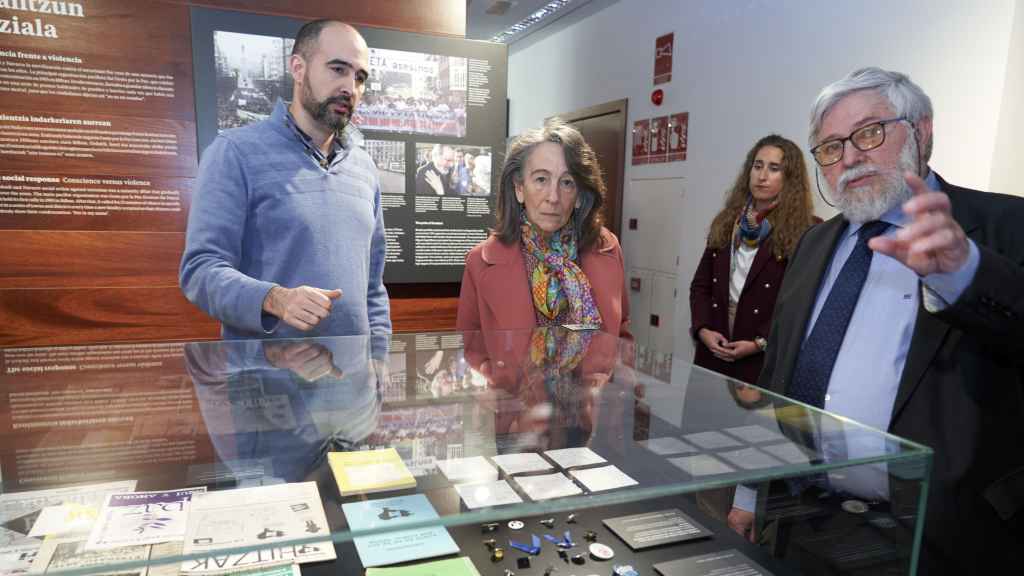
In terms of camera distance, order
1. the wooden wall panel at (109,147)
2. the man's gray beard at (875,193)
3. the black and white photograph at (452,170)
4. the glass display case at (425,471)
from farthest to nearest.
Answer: the black and white photograph at (452,170) < the wooden wall panel at (109,147) < the man's gray beard at (875,193) < the glass display case at (425,471)

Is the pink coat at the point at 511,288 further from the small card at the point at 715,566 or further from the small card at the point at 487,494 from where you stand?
the small card at the point at 487,494

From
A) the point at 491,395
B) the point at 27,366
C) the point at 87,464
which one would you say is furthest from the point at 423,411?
the point at 27,366

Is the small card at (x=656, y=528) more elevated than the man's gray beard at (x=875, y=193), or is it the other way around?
the man's gray beard at (x=875, y=193)

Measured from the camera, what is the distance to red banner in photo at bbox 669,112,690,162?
200 inches

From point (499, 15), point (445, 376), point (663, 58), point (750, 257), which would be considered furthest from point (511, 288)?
point (499, 15)

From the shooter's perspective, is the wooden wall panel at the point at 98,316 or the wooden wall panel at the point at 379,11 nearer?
the wooden wall panel at the point at 98,316

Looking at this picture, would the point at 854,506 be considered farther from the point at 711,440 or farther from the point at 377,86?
the point at 377,86

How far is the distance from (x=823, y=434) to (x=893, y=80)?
43.2 inches

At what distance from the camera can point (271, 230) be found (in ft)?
6.39

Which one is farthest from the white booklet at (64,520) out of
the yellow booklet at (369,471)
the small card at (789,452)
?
the small card at (789,452)

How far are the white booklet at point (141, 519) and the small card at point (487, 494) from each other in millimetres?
309

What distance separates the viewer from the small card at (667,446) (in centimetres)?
89

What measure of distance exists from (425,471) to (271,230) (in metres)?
1.40

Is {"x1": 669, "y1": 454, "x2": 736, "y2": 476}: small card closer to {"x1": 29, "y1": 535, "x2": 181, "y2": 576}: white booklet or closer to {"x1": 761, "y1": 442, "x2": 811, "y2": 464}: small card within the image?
{"x1": 761, "y1": 442, "x2": 811, "y2": 464}: small card
